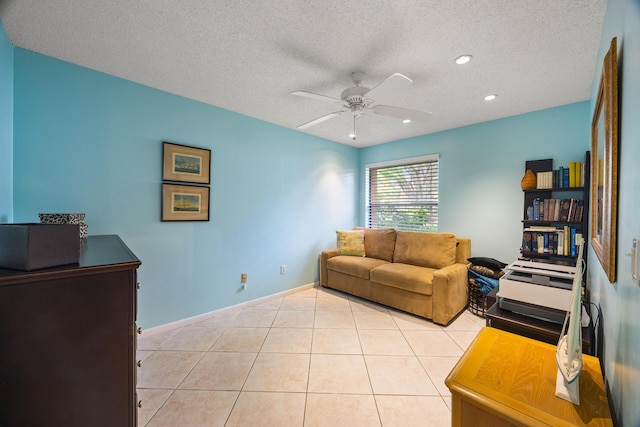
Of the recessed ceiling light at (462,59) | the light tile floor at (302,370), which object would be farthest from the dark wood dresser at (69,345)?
the recessed ceiling light at (462,59)

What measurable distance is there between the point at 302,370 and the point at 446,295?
5.55 feet

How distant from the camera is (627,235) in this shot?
0.79 meters

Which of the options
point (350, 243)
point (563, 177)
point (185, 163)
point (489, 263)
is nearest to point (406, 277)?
Answer: point (489, 263)

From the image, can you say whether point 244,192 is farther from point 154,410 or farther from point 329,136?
point 154,410

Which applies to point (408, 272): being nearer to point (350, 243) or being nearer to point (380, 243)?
point (380, 243)

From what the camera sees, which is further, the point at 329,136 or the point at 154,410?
the point at 329,136

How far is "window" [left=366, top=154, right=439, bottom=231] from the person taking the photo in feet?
13.0

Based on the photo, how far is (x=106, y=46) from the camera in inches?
73.9

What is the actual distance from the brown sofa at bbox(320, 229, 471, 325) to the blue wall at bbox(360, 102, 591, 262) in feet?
1.15

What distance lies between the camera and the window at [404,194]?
3.96 metres

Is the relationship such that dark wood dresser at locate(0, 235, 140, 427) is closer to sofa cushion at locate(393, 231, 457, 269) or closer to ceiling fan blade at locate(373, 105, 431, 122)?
ceiling fan blade at locate(373, 105, 431, 122)

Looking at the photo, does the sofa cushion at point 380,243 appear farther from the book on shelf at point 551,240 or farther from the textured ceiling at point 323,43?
the textured ceiling at point 323,43

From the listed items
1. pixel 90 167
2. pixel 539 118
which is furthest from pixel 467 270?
pixel 90 167

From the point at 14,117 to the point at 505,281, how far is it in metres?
3.76
